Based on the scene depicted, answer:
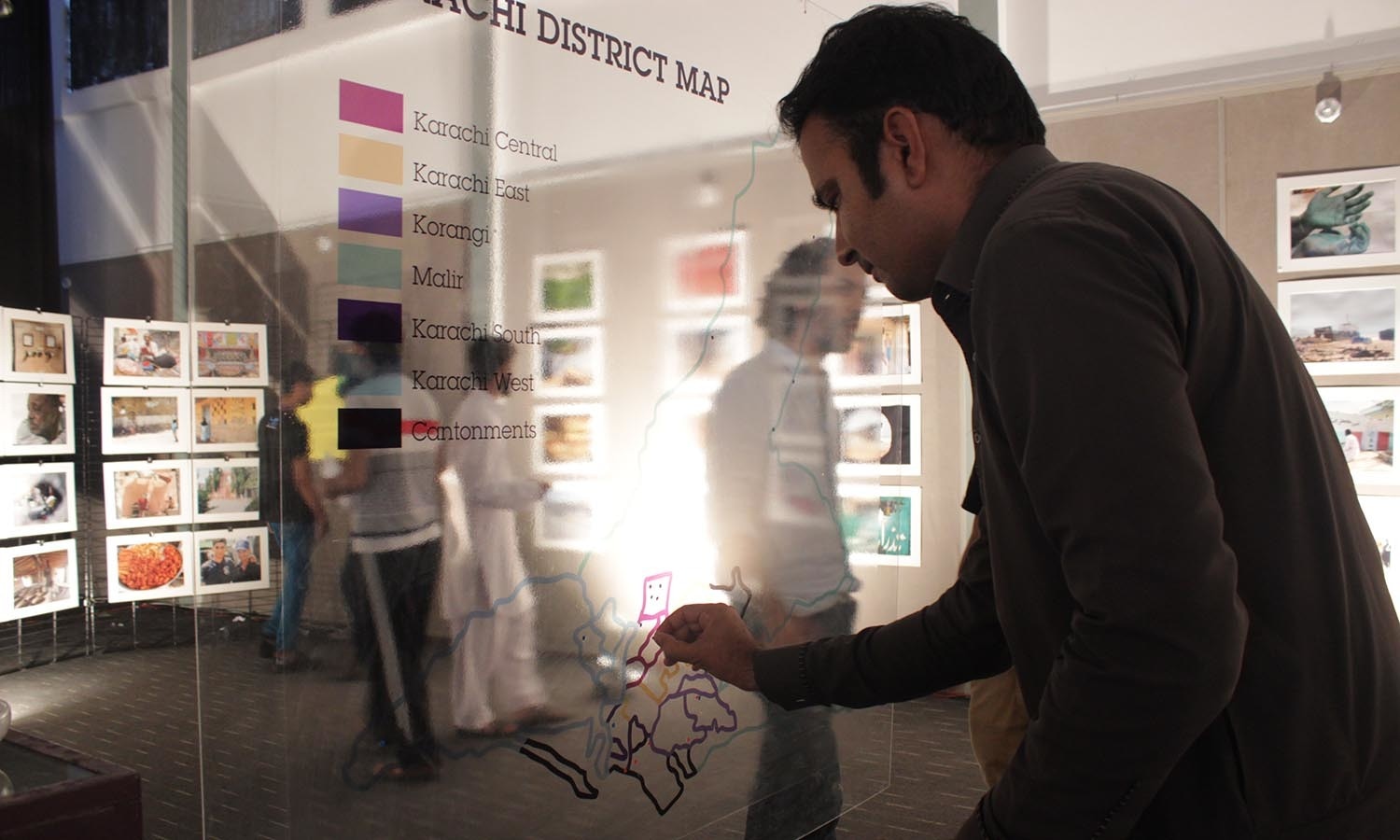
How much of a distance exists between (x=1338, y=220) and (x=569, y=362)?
11.0 ft

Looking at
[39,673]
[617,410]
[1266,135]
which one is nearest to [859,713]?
[617,410]

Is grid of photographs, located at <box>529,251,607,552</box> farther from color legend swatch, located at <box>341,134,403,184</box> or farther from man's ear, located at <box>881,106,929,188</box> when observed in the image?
man's ear, located at <box>881,106,929,188</box>

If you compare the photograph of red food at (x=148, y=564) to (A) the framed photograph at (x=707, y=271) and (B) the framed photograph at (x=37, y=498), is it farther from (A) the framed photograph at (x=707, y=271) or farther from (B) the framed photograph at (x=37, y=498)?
(A) the framed photograph at (x=707, y=271)

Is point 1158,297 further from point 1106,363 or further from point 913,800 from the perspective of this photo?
point 913,800

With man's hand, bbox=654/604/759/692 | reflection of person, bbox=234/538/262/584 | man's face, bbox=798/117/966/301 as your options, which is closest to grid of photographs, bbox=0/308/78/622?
reflection of person, bbox=234/538/262/584

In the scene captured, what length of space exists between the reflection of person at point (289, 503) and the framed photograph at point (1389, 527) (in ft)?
12.6

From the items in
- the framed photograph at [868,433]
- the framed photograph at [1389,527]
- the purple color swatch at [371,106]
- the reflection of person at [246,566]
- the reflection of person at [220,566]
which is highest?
the purple color swatch at [371,106]

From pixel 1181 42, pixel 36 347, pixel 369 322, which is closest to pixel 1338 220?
pixel 1181 42

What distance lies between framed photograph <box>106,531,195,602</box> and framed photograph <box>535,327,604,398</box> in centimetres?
379

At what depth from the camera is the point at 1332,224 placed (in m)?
3.77

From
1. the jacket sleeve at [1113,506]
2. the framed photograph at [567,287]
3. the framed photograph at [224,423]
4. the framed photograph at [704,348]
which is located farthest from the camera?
the framed photograph at [224,423]

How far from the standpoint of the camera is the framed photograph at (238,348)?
3.85ft

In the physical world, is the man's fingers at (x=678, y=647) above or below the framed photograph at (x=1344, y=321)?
below

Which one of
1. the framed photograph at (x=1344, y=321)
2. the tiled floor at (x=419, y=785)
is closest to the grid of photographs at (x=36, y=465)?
the tiled floor at (x=419, y=785)
